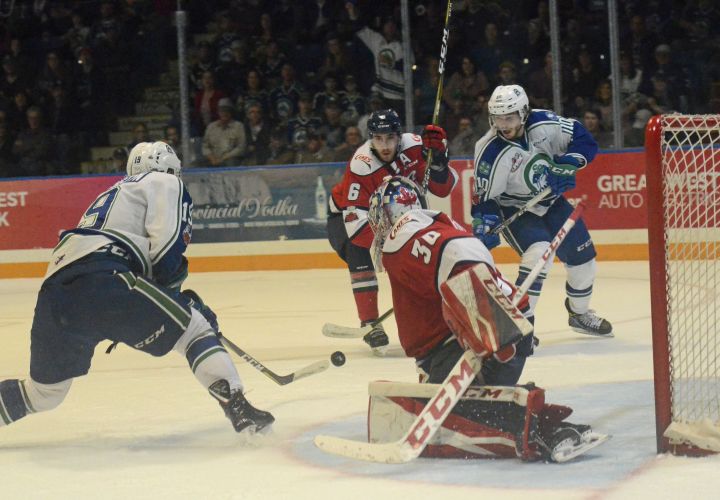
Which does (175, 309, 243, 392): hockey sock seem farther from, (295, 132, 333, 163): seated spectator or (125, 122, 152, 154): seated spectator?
(125, 122, 152, 154): seated spectator

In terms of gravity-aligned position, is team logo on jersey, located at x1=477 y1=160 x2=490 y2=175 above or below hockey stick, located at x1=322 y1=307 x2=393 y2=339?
above

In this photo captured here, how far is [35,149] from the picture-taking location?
1004 cm

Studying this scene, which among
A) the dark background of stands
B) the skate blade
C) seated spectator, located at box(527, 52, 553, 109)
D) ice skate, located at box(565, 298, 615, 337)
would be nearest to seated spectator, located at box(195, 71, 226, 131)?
the dark background of stands

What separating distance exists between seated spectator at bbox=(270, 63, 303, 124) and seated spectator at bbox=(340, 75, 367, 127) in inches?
16.8

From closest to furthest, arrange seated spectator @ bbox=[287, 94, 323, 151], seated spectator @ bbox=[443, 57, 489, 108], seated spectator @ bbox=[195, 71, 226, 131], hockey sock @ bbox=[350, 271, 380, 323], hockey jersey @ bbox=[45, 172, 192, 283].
→ hockey jersey @ bbox=[45, 172, 192, 283]
hockey sock @ bbox=[350, 271, 380, 323]
seated spectator @ bbox=[443, 57, 489, 108]
seated spectator @ bbox=[287, 94, 323, 151]
seated spectator @ bbox=[195, 71, 226, 131]

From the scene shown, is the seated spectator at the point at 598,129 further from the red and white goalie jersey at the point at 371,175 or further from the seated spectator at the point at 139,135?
the seated spectator at the point at 139,135

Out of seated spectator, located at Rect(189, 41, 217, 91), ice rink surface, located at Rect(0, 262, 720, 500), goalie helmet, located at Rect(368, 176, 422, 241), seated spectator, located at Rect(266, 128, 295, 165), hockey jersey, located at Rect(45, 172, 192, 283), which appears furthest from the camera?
seated spectator, located at Rect(189, 41, 217, 91)

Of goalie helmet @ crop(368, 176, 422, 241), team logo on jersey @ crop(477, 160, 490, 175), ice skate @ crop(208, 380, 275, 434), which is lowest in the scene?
ice skate @ crop(208, 380, 275, 434)

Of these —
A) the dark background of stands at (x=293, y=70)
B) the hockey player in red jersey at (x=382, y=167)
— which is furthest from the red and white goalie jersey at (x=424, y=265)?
the dark background of stands at (x=293, y=70)

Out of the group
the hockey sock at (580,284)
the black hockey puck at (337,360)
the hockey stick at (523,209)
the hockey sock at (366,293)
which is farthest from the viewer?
the hockey sock at (366,293)

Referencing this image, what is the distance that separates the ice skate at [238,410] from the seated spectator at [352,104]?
5.85 meters

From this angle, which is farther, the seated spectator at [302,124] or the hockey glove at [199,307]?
the seated spectator at [302,124]

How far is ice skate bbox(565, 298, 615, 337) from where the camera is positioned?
217 inches

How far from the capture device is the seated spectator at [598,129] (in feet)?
27.3
